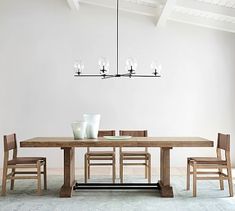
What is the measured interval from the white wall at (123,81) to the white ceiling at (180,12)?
15 centimetres

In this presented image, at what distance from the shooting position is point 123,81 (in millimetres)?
7230

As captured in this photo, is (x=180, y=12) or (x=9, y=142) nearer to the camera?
(x=9, y=142)

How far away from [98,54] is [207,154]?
261 centimetres

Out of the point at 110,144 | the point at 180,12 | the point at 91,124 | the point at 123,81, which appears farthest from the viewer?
the point at 123,81

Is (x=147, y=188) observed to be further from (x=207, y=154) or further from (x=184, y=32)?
(x=184, y=32)

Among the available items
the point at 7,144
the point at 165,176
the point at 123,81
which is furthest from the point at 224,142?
the point at 123,81

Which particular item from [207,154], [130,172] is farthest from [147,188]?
[207,154]

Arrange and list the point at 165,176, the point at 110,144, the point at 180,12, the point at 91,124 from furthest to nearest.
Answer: the point at 180,12 → the point at 91,124 → the point at 165,176 → the point at 110,144

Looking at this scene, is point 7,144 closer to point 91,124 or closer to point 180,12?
point 91,124

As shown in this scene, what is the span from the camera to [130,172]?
670 cm

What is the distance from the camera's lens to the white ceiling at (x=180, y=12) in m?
6.41

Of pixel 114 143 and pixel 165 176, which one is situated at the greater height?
pixel 114 143

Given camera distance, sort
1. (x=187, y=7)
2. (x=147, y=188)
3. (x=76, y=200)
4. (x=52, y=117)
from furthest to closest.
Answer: (x=52, y=117), (x=187, y=7), (x=147, y=188), (x=76, y=200)

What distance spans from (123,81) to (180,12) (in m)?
1.53
